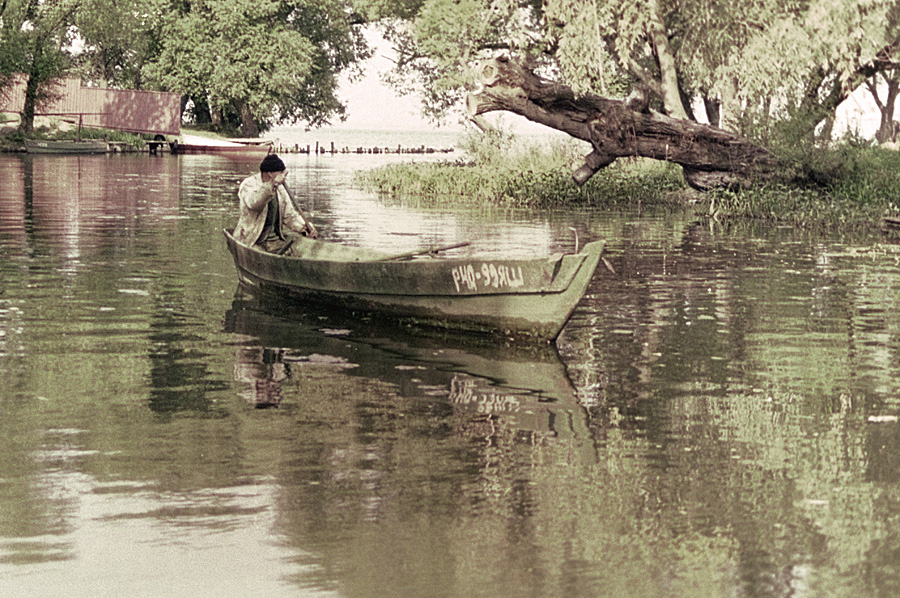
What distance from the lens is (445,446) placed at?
959 centimetres

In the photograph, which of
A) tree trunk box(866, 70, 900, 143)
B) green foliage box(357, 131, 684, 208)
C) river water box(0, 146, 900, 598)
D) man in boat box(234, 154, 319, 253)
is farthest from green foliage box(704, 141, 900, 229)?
tree trunk box(866, 70, 900, 143)

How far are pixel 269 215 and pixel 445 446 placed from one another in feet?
30.3

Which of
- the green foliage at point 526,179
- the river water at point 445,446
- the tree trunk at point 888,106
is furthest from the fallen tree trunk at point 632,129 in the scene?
the tree trunk at point 888,106

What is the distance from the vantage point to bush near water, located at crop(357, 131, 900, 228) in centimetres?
3152

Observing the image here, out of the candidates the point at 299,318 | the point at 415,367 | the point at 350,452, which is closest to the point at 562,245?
the point at 299,318

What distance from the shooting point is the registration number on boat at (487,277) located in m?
13.8

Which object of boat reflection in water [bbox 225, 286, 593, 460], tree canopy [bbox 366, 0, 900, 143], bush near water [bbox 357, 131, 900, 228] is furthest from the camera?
bush near water [bbox 357, 131, 900, 228]

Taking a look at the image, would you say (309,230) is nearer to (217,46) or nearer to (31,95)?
(31,95)

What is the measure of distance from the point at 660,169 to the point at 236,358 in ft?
89.7

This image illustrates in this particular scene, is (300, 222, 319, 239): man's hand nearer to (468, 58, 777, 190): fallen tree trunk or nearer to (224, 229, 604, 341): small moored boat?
(224, 229, 604, 341): small moored boat

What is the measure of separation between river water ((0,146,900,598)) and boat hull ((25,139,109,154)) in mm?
47604

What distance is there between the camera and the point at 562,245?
25516mm

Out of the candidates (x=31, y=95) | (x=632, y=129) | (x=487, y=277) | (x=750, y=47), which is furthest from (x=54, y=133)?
(x=487, y=277)

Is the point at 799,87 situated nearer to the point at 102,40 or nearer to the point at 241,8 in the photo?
the point at 241,8
